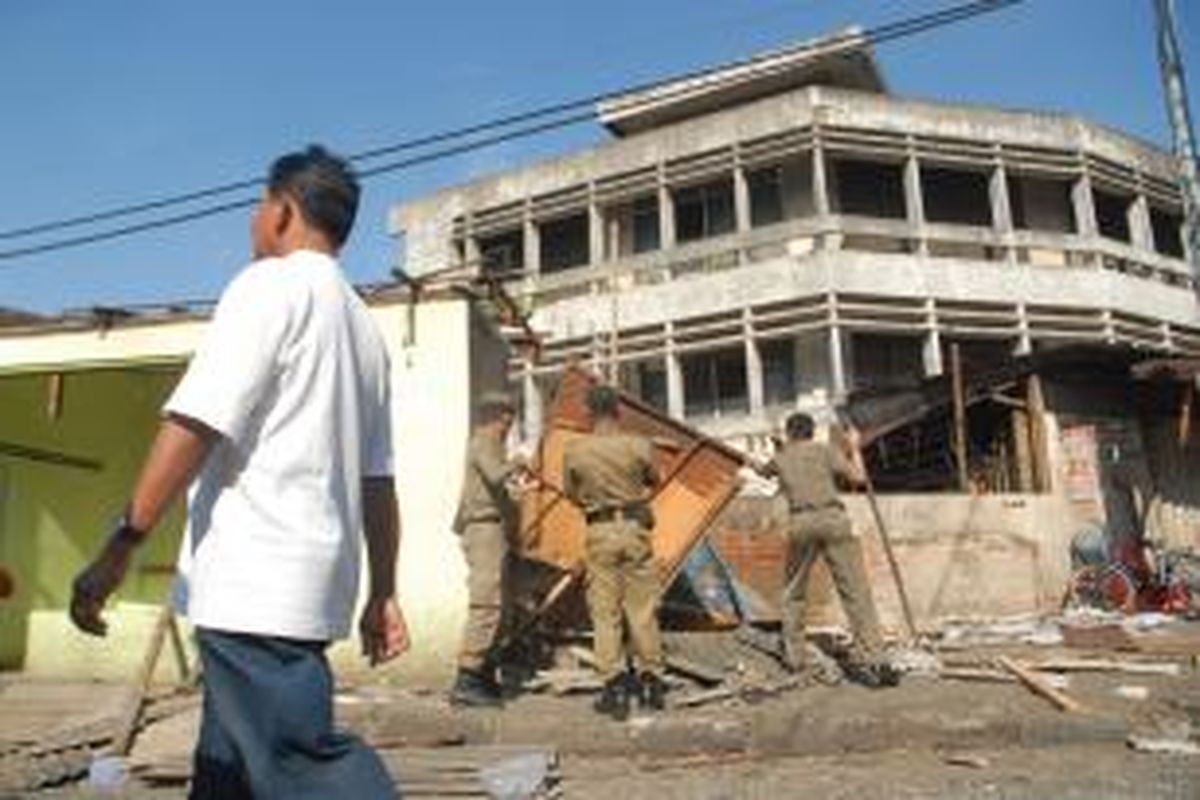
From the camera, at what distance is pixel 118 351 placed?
10984 mm

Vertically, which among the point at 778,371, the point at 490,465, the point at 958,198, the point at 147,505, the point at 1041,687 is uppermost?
the point at 958,198

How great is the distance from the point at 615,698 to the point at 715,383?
18.6 m

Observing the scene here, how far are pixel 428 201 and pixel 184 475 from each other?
27.6 metres

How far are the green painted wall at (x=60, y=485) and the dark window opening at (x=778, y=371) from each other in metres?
15.5

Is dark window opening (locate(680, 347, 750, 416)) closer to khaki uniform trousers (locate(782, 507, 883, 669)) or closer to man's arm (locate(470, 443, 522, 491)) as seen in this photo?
khaki uniform trousers (locate(782, 507, 883, 669))

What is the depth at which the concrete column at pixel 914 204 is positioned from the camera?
2575cm

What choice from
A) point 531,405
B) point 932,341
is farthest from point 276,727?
point 531,405

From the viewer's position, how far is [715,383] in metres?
26.6

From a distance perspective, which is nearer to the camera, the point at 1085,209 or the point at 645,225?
the point at 1085,209

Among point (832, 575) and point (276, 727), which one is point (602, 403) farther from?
point (276, 727)

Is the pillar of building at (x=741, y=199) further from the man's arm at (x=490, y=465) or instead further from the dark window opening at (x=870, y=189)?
the man's arm at (x=490, y=465)

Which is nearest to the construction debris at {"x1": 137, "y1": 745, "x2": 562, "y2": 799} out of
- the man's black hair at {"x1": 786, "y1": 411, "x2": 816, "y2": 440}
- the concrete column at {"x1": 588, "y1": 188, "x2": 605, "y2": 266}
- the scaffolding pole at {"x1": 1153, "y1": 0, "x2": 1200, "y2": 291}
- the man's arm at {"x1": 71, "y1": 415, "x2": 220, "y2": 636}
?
the man's black hair at {"x1": 786, "y1": 411, "x2": 816, "y2": 440}

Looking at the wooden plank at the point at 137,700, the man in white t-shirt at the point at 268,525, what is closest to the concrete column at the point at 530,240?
the wooden plank at the point at 137,700

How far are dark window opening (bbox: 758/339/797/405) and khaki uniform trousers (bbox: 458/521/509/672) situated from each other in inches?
674
